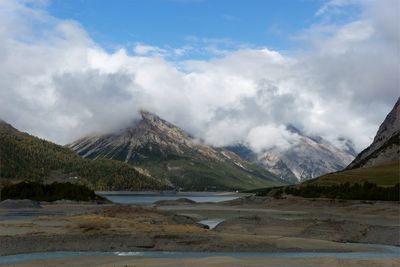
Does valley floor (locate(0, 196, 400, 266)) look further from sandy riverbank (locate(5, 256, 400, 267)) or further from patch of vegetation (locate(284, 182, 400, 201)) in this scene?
patch of vegetation (locate(284, 182, 400, 201))

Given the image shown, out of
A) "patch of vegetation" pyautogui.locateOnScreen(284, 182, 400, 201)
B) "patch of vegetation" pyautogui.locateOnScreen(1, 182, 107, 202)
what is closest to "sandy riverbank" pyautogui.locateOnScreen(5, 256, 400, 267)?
"patch of vegetation" pyautogui.locateOnScreen(284, 182, 400, 201)

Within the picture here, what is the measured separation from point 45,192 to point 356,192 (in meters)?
107

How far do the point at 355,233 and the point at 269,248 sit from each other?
70.7 ft

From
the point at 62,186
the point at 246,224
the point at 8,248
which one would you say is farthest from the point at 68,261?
the point at 62,186

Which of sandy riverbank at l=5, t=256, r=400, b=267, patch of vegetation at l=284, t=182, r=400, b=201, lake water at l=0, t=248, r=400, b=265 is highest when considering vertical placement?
patch of vegetation at l=284, t=182, r=400, b=201

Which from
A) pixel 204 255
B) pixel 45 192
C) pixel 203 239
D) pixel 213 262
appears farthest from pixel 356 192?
pixel 213 262

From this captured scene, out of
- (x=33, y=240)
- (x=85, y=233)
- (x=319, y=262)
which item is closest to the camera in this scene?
(x=319, y=262)

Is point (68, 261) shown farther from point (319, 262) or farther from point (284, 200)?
point (284, 200)

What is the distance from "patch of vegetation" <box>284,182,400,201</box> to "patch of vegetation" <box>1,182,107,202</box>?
3099 inches

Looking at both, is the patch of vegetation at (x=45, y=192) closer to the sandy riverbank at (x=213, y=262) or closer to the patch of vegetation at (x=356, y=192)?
the patch of vegetation at (x=356, y=192)

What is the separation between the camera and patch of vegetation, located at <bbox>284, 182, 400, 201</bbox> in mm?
151188

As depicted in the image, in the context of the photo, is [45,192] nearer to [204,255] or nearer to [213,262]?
[204,255]

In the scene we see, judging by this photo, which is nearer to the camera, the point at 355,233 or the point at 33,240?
the point at 33,240

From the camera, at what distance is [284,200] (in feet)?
598
